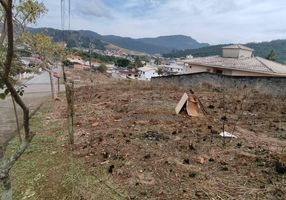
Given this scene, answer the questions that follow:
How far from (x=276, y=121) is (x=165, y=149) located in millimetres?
4371

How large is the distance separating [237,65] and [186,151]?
59.3 ft

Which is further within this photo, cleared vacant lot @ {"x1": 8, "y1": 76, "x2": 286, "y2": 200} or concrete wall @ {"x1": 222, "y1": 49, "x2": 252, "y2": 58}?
concrete wall @ {"x1": 222, "y1": 49, "x2": 252, "y2": 58}

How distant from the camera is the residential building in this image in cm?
2144

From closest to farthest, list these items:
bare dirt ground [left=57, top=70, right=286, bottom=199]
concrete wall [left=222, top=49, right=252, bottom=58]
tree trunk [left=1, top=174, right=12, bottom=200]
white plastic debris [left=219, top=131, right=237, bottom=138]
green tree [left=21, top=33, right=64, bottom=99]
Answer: tree trunk [left=1, top=174, right=12, bottom=200] → bare dirt ground [left=57, top=70, right=286, bottom=199] → white plastic debris [left=219, top=131, right=237, bottom=138] → green tree [left=21, top=33, right=64, bottom=99] → concrete wall [left=222, top=49, right=252, bottom=58]

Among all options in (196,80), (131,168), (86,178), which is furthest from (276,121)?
(196,80)

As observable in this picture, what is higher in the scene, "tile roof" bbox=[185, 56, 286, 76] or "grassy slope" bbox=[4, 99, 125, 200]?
"tile roof" bbox=[185, 56, 286, 76]

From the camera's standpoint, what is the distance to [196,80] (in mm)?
19125

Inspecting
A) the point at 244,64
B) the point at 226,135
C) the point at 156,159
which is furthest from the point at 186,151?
the point at 244,64

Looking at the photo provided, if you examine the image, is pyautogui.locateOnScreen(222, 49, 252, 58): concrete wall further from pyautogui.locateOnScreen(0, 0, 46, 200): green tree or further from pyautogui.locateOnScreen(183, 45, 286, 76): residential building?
pyautogui.locateOnScreen(0, 0, 46, 200): green tree

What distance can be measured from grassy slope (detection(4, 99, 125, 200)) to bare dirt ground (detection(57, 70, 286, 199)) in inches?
8.8

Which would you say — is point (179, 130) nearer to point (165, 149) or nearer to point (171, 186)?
point (165, 149)

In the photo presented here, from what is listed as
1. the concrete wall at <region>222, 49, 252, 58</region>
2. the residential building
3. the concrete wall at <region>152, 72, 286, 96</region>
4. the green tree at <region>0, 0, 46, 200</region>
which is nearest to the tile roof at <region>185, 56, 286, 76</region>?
the residential building

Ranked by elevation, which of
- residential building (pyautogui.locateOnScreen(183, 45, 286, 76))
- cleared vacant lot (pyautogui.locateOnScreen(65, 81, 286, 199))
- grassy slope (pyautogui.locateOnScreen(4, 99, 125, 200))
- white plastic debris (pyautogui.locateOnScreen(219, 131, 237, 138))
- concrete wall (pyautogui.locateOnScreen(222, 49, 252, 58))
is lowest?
grassy slope (pyautogui.locateOnScreen(4, 99, 125, 200))

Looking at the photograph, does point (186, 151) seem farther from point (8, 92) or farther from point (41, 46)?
point (41, 46)
